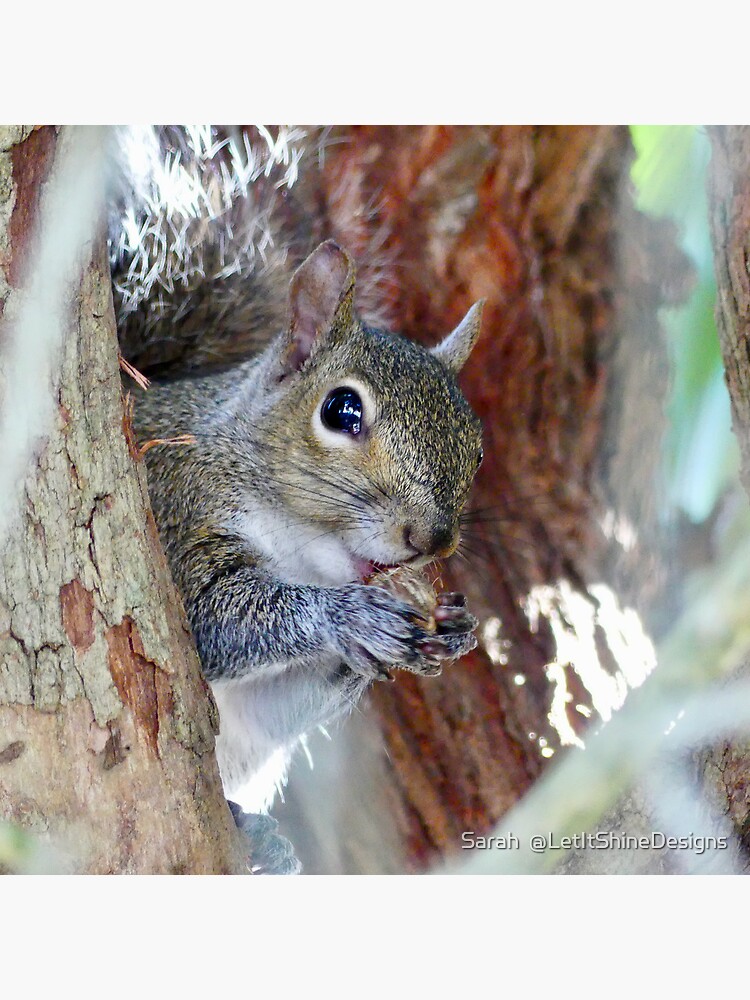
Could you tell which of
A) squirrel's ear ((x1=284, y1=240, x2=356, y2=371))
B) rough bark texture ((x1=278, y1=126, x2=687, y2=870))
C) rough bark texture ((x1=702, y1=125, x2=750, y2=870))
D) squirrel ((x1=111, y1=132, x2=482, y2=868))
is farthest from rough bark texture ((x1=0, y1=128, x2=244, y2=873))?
rough bark texture ((x1=702, y1=125, x2=750, y2=870))

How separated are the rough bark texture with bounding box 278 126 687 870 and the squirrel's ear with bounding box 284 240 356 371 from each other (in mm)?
308

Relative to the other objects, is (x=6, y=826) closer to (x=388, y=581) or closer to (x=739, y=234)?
(x=388, y=581)

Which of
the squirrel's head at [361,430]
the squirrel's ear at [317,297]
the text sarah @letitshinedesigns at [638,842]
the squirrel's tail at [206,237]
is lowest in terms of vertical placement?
the text sarah @letitshinedesigns at [638,842]

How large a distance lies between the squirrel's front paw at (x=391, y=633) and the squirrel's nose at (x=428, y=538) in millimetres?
104

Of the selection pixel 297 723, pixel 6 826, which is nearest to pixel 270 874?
pixel 297 723

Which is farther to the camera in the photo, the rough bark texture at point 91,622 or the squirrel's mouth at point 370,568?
the squirrel's mouth at point 370,568

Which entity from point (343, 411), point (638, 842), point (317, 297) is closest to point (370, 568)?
point (343, 411)

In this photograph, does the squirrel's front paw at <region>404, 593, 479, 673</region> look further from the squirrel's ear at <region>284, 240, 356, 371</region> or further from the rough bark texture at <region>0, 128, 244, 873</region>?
the squirrel's ear at <region>284, 240, 356, 371</region>

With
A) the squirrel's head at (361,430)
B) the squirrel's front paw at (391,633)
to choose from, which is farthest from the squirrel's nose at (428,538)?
the squirrel's front paw at (391,633)

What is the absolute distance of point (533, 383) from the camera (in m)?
1.88

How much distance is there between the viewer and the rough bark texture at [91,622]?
3.93 feet

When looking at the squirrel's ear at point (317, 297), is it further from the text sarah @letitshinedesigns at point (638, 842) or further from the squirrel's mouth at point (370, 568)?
the text sarah @letitshinedesigns at point (638, 842)

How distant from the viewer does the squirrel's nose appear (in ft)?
4.29

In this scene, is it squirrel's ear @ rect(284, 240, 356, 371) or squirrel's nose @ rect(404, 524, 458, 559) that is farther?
squirrel's ear @ rect(284, 240, 356, 371)
